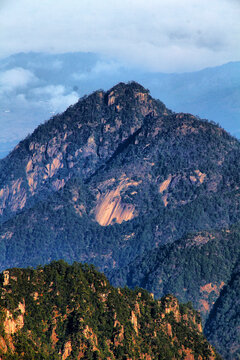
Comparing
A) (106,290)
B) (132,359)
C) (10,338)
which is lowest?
(10,338)

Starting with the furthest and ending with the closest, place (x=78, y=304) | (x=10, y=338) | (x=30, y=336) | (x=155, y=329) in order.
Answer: (x=155, y=329), (x=78, y=304), (x=30, y=336), (x=10, y=338)

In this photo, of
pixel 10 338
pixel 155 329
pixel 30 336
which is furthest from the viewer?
pixel 155 329

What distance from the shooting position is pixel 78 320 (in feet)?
589

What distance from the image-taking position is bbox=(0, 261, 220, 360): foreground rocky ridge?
173 metres

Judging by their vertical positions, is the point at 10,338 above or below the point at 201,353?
below

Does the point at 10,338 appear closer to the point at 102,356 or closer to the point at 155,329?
the point at 102,356

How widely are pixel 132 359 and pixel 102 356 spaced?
8.23 m

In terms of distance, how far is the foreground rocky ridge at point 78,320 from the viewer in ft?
568

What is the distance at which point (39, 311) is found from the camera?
180000mm

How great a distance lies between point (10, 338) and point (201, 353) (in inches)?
2118

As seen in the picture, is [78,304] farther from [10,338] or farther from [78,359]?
[10,338]

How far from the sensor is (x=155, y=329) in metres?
197

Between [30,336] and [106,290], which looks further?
[106,290]

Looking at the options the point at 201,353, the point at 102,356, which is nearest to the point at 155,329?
the point at 201,353
